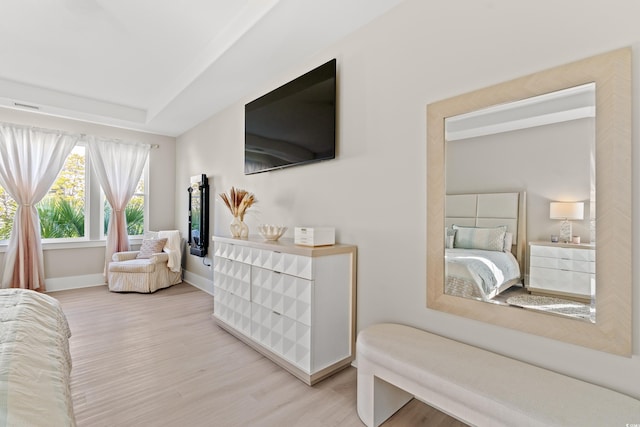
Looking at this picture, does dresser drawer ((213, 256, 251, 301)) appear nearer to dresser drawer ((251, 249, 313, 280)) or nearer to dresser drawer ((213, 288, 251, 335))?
dresser drawer ((213, 288, 251, 335))

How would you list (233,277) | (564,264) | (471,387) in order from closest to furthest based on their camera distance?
1. (471,387)
2. (564,264)
3. (233,277)

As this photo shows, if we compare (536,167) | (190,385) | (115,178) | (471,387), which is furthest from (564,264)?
(115,178)

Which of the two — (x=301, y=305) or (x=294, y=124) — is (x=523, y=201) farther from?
(x=294, y=124)

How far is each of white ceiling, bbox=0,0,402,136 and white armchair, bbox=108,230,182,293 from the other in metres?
2.02

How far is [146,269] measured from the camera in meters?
4.11

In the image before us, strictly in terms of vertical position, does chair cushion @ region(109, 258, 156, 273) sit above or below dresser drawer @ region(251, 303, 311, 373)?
above

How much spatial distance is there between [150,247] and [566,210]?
16.0 feet

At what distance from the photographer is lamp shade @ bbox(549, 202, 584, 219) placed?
51.9 inches

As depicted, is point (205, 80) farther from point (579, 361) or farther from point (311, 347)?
point (579, 361)

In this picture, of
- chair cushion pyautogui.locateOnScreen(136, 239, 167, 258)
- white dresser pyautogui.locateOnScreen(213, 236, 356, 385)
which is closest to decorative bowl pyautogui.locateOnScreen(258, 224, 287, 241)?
white dresser pyautogui.locateOnScreen(213, 236, 356, 385)

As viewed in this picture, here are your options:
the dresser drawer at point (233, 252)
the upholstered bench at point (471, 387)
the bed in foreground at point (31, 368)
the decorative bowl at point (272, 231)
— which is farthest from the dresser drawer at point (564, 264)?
the dresser drawer at point (233, 252)

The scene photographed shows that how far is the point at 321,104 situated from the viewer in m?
2.42

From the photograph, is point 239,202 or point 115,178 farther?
point 115,178

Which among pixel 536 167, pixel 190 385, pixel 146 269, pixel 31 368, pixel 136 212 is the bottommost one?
pixel 190 385
